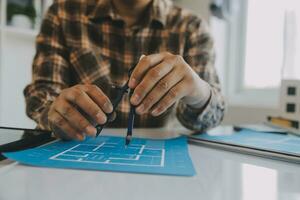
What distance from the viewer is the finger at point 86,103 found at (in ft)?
1.63

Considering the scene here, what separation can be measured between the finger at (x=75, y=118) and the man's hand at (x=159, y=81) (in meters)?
0.09

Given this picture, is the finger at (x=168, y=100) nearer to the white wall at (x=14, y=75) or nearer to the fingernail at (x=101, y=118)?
the fingernail at (x=101, y=118)

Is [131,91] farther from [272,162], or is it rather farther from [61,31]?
[61,31]

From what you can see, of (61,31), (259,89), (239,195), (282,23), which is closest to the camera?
(239,195)

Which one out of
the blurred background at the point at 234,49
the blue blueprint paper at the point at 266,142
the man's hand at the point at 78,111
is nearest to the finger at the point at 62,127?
the man's hand at the point at 78,111

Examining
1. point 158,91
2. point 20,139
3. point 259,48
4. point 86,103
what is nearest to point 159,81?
point 158,91

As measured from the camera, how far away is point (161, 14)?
99 centimetres

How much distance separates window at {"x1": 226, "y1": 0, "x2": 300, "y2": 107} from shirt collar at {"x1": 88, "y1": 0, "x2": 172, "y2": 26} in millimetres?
643

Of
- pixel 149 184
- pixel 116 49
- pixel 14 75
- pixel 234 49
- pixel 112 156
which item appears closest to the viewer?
pixel 149 184

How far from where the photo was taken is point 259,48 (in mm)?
1617

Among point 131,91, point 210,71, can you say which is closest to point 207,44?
point 210,71

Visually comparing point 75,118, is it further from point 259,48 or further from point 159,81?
point 259,48

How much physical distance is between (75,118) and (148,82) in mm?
137

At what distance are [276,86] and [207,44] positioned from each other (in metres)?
0.69
